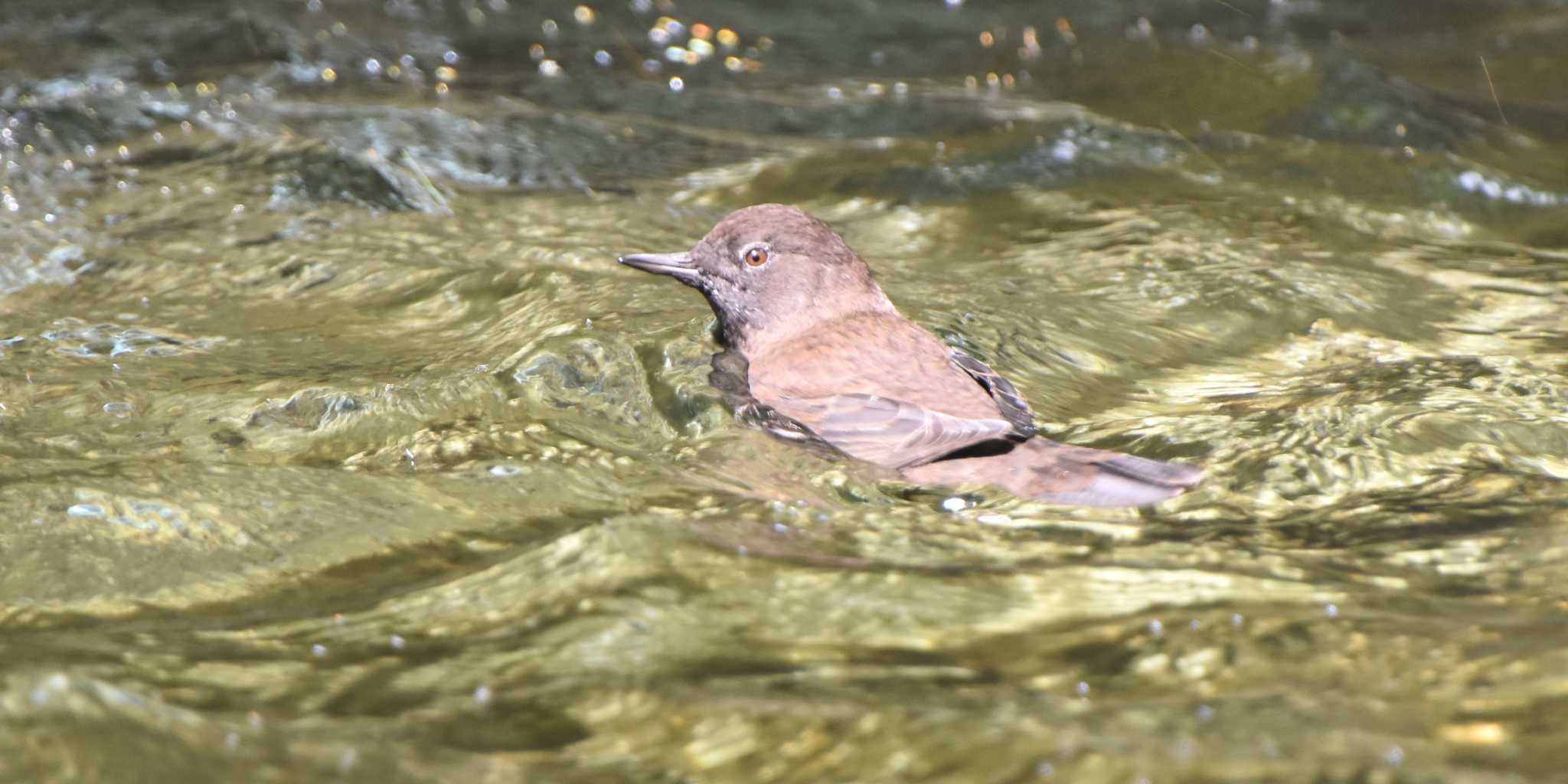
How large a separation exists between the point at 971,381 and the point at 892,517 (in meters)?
0.94

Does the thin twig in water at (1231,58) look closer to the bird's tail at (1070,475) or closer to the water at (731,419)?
the water at (731,419)

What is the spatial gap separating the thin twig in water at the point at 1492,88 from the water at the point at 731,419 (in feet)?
0.12

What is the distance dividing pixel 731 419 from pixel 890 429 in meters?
0.58

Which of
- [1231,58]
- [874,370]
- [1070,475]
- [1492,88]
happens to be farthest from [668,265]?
[1492,88]

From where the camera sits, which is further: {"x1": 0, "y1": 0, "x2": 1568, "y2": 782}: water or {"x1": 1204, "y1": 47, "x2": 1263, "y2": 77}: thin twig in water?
{"x1": 1204, "y1": 47, "x2": 1263, "y2": 77}: thin twig in water

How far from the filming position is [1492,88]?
9109 mm

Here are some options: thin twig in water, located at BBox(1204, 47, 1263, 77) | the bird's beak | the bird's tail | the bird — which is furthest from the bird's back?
thin twig in water, located at BBox(1204, 47, 1263, 77)

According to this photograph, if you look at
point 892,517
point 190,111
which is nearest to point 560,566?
point 892,517

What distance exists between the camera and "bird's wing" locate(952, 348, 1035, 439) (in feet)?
14.9

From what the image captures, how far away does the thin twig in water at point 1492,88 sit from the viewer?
8477 mm

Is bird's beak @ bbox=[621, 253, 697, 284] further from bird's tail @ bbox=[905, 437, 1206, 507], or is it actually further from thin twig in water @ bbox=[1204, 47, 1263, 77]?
thin twig in water @ bbox=[1204, 47, 1263, 77]

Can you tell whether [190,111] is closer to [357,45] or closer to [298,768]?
[357,45]

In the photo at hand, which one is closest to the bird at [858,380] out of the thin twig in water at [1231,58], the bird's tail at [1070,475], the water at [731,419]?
the bird's tail at [1070,475]

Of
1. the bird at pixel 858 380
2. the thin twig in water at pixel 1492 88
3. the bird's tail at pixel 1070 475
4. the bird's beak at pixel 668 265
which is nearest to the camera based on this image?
the bird's tail at pixel 1070 475
